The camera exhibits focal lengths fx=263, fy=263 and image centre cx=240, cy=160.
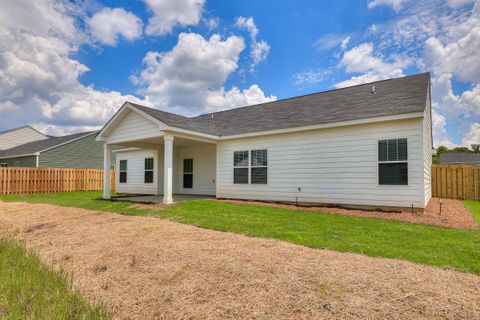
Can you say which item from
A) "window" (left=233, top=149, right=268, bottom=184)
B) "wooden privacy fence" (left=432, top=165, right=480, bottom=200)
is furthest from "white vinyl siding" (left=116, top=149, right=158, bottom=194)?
"wooden privacy fence" (left=432, top=165, right=480, bottom=200)

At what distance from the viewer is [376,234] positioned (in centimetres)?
571

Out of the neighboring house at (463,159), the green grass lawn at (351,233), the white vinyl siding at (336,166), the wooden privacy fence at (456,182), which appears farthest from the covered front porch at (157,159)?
the neighboring house at (463,159)

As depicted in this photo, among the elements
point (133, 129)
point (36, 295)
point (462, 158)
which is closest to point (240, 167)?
point (133, 129)

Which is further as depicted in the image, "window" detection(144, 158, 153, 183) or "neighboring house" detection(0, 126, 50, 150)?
"neighboring house" detection(0, 126, 50, 150)

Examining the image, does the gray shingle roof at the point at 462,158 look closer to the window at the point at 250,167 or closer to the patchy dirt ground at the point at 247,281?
the window at the point at 250,167

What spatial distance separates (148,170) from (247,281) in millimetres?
13925

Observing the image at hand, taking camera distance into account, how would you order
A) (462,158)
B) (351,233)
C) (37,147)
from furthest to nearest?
(462,158) → (37,147) → (351,233)

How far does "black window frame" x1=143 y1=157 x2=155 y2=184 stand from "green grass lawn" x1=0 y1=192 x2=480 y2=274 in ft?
23.3

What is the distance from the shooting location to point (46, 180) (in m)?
17.8

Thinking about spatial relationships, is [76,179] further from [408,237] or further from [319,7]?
[408,237]

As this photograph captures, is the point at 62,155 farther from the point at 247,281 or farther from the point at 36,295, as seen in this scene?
the point at 247,281

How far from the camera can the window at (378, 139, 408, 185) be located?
320 inches

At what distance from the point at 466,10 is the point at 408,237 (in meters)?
9.73

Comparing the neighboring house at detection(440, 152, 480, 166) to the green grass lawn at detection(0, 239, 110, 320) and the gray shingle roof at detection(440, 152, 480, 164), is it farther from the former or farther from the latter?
the green grass lawn at detection(0, 239, 110, 320)
